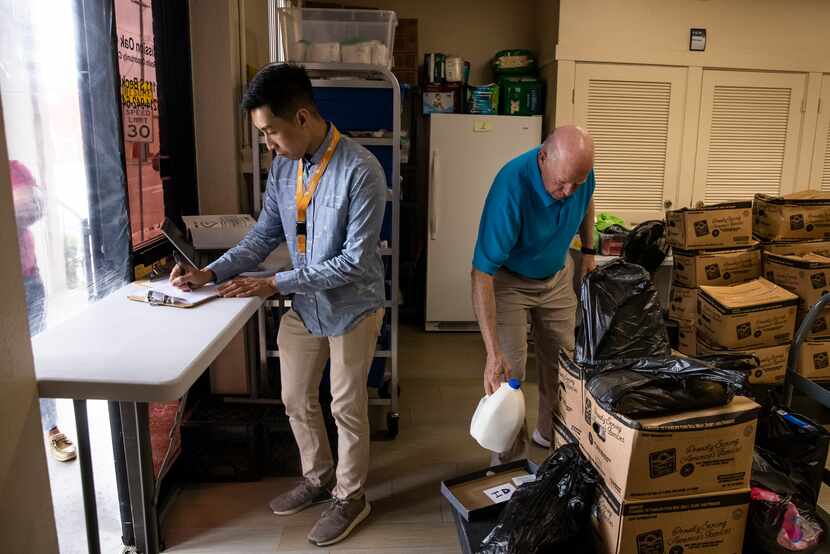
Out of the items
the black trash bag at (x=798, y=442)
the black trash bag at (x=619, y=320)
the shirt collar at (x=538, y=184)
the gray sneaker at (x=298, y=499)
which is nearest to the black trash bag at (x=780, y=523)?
the black trash bag at (x=798, y=442)

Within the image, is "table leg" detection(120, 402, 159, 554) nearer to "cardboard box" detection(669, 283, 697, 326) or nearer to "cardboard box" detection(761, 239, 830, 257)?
"cardboard box" detection(669, 283, 697, 326)

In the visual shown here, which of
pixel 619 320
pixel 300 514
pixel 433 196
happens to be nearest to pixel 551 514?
pixel 619 320

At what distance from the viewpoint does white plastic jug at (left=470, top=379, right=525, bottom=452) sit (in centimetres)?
181

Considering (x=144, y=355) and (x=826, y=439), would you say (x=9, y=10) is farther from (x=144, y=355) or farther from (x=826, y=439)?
(x=826, y=439)

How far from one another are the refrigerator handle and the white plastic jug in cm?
270

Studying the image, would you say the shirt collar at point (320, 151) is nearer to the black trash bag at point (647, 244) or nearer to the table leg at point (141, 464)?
the table leg at point (141, 464)

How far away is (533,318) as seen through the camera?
2.50 metres

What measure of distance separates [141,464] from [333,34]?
1.97 m

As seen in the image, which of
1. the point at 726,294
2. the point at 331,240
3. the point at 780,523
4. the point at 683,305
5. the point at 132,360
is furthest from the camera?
the point at 683,305

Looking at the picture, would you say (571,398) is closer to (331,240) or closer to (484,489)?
(484,489)

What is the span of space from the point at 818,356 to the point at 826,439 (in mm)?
1179

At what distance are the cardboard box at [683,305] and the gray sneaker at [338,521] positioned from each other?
2043 millimetres

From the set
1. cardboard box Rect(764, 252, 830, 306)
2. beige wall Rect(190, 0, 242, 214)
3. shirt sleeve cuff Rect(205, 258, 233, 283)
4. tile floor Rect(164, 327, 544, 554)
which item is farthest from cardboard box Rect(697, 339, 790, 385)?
beige wall Rect(190, 0, 242, 214)

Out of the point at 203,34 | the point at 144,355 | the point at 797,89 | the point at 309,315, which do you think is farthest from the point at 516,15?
the point at 144,355
